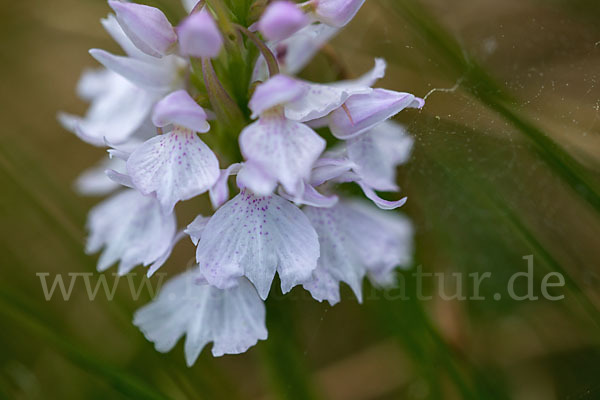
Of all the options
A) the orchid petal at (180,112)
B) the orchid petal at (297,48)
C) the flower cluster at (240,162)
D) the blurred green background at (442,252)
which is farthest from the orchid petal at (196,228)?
the orchid petal at (297,48)

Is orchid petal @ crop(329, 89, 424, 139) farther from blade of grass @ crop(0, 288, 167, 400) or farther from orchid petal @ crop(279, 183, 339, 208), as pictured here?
blade of grass @ crop(0, 288, 167, 400)

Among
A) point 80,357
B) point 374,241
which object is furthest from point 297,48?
point 80,357

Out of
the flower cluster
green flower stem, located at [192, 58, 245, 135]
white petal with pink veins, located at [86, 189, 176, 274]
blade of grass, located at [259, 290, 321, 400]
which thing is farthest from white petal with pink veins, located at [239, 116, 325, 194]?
blade of grass, located at [259, 290, 321, 400]

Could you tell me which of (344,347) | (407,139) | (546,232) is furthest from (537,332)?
(407,139)

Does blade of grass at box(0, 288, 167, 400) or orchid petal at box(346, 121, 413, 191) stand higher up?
orchid petal at box(346, 121, 413, 191)

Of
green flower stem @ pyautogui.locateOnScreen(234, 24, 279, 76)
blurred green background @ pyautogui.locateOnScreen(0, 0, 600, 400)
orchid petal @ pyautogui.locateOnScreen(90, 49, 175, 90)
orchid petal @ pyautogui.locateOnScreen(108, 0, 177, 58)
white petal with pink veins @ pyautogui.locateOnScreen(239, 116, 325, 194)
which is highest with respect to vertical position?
orchid petal @ pyautogui.locateOnScreen(108, 0, 177, 58)

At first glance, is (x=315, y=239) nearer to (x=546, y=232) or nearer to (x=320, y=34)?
(x=320, y=34)
